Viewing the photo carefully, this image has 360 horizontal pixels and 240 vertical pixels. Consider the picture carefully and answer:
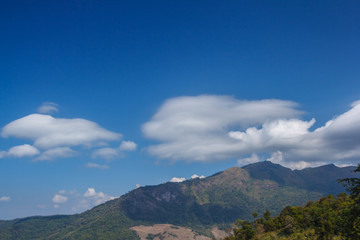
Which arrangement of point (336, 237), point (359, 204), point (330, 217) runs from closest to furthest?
point (359, 204), point (336, 237), point (330, 217)

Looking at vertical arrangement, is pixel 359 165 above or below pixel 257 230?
above

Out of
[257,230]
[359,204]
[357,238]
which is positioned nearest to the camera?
[359,204]

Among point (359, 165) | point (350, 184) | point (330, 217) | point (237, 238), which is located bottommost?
point (237, 238)

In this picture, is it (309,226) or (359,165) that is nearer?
(359,165)

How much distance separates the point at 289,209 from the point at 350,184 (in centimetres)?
15604

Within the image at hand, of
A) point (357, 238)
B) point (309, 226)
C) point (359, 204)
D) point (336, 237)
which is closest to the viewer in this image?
point (359, 204)

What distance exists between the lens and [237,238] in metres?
179

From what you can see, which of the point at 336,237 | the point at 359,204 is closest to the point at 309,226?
the point at 336,237

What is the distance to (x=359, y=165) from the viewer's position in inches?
1478

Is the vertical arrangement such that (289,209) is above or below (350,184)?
below

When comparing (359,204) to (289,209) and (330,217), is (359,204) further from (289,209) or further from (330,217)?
(289,209)

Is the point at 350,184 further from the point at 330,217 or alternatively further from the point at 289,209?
the point at 289,209

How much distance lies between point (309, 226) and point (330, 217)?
14.2 metres

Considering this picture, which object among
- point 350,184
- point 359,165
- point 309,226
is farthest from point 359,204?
point 309,226
